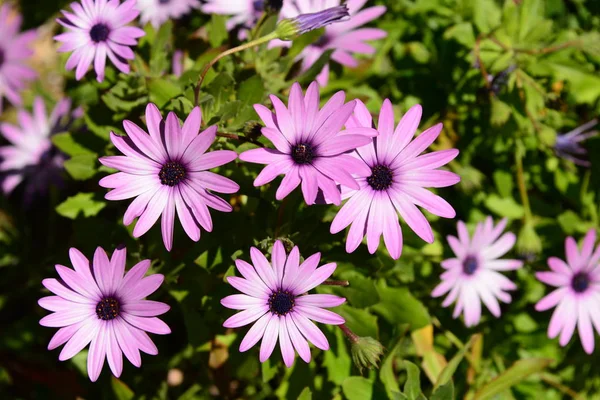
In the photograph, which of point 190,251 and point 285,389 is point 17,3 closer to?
point 190,251

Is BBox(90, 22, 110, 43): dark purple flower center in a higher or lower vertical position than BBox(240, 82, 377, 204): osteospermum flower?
higher

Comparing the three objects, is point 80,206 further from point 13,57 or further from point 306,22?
point 13,57

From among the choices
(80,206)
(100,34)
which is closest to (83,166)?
(80,206)

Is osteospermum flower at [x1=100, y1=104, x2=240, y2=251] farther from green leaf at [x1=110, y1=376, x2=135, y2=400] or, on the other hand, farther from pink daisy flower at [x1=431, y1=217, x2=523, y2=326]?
pink daisy flower at [x1=431, y1=217, x2=523, y2=326]

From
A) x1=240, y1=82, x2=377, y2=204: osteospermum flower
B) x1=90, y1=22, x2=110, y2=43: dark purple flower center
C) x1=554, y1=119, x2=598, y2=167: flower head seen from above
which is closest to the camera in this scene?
x1=240, y1=82, x2=377, y2=204: osteospermum flower

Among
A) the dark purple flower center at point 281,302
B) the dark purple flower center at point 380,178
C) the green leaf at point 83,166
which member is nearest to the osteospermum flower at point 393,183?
the dark purple flower center at point 380,178

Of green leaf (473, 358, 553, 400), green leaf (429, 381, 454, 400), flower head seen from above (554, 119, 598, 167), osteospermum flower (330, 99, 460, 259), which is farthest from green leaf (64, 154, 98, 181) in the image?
flower head seen from above (554, 119, 598, 167)
